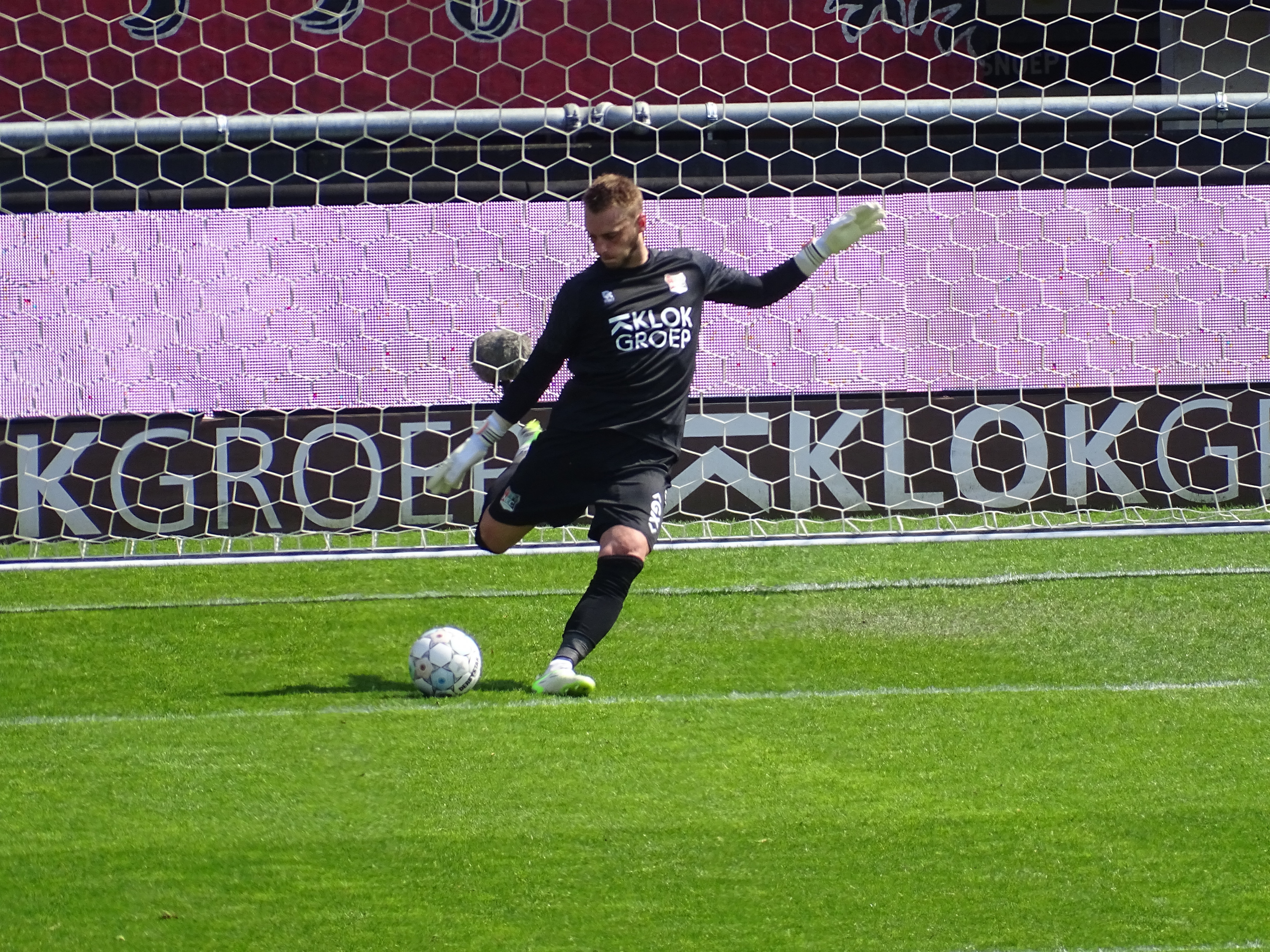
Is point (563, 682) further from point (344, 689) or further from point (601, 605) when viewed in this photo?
point (344, 689)

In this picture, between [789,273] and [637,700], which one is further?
[789,273]

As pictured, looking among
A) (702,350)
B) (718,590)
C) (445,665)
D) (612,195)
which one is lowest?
(718,590)

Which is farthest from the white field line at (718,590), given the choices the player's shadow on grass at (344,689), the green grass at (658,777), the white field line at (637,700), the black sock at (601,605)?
the white field line at (637,700)

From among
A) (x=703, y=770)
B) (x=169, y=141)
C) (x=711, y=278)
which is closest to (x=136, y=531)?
(x=169, y=141)

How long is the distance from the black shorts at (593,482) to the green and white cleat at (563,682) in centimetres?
49

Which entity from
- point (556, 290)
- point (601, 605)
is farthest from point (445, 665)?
point (556, 290)

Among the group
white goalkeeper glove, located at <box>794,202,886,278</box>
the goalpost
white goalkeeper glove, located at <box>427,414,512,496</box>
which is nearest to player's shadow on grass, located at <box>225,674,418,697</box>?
white goalkeeper glove, located at <box>427,414,512,496</box>

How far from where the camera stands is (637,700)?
471 cm

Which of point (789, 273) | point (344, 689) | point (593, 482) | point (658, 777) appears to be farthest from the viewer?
point (789, 273)

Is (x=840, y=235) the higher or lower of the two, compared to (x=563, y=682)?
higher

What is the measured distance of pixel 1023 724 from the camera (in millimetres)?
4383

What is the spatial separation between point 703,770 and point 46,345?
16.4 feet

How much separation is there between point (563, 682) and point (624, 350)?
1.05 meters

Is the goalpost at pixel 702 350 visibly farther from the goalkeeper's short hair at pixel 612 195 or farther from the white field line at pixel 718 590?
the goalkeeper's short hair at pixel 612 195
